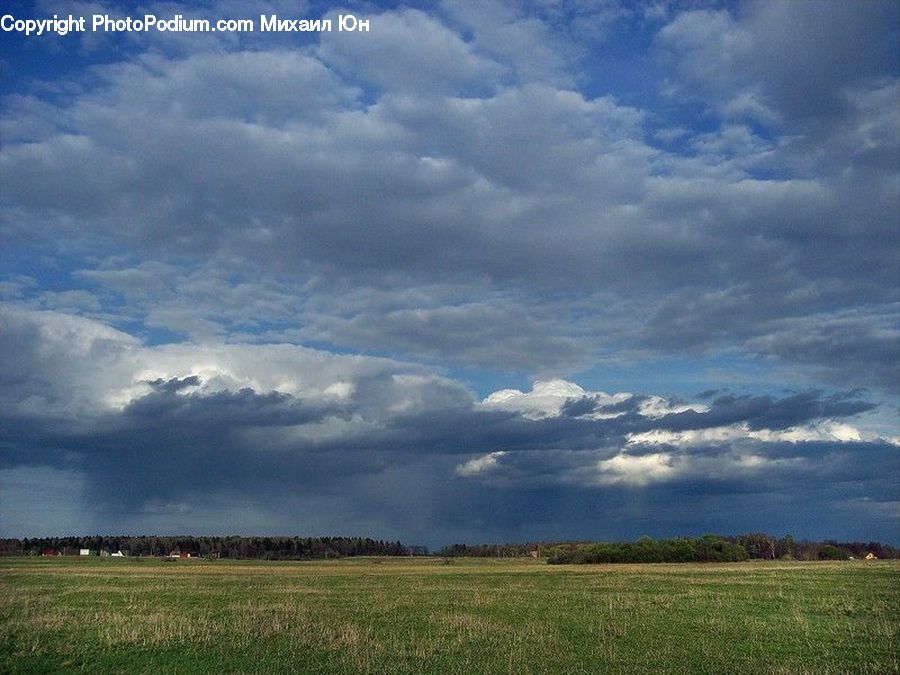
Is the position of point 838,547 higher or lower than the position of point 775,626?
lower

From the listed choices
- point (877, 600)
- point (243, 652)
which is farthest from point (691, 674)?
point (877, 600)

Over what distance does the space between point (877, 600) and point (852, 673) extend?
2386 centimetres

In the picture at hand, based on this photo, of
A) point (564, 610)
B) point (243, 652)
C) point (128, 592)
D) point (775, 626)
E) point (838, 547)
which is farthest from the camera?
point (838, 547)

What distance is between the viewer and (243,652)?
83.6ft

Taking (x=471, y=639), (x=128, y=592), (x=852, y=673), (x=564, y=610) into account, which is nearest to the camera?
(x=852, y=673)

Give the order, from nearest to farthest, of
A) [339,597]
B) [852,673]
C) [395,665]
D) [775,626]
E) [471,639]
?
[852,673] < [395,665] < [471,639] < [775,626] < [339,597]

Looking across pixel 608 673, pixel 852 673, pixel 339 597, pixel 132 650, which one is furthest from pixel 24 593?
pixel 852 673

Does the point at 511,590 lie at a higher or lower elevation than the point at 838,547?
higher

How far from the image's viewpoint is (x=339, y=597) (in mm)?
47531

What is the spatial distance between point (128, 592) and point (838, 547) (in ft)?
533

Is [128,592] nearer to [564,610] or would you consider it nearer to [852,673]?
[564,610]

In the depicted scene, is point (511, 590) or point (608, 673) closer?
point (608, 673)

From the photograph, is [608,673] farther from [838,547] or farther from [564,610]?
[838,547]

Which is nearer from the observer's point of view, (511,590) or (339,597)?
(339,597)
